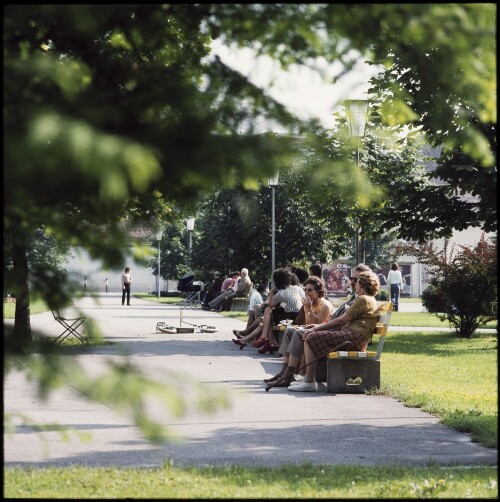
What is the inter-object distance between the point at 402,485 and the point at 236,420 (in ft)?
11.5

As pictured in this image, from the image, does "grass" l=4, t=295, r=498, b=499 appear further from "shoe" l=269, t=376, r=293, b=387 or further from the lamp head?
"shoe" l=269, t=376, r=293, b=387

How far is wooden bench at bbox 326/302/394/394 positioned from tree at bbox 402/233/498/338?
492 inches

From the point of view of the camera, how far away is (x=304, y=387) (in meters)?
12.6

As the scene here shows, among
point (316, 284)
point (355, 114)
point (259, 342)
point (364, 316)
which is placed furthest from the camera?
point (259, 342)

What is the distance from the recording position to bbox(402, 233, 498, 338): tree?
25094 mm

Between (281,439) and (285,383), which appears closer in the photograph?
(281,439)

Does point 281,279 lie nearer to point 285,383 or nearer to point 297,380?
point 297,380

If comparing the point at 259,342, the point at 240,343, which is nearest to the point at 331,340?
the point at 259,342

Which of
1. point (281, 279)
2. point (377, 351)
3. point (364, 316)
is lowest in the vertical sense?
point (377, 351)

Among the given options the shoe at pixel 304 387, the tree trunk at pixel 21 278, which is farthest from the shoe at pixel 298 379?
the tree trunk at pixel 21 278

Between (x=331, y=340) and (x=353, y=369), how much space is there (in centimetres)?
43

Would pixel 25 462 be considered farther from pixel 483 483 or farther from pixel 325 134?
pixel 325 134

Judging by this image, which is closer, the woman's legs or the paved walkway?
the paved walkway

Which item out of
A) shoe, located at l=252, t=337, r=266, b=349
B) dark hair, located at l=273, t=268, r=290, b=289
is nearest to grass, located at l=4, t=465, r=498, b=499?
dark hair, located at l=273, t=268, r=290, b=289
